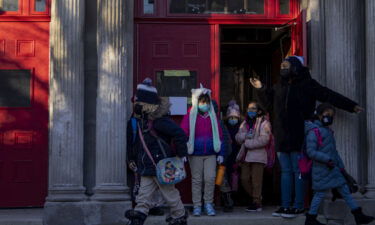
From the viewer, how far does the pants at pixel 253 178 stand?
1006cm

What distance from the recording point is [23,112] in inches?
390

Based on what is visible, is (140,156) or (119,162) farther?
(119,162)

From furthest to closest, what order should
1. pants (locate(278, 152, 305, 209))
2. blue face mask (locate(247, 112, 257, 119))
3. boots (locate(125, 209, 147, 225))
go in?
1. blue face mask (locate(247, 112, 257, 119))
2. pants (locate(278, 152, 305, 209))
3. boots (locate(125, 209, 147, 225))

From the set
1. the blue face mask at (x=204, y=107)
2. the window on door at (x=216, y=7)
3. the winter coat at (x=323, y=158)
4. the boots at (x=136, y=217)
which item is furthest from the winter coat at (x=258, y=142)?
the boots at (x=136, y=217)

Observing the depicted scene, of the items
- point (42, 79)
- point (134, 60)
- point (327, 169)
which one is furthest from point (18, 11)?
point (327, 169)

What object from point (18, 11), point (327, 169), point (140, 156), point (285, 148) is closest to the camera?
point (140, 156)

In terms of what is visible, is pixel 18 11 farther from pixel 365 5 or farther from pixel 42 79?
pixel 365 5

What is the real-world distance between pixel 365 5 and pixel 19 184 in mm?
6071

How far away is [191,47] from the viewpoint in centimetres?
1027

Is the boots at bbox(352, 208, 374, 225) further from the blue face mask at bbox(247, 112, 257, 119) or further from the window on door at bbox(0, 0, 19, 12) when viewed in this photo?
the window on door at bbox(0, 0, 19, 12)

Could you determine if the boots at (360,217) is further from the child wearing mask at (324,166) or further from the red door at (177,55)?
the red door at (177,55)

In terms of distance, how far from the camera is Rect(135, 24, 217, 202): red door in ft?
33.3

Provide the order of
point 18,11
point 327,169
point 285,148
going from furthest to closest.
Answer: point 18,11 < point 285,148 < point 327,169

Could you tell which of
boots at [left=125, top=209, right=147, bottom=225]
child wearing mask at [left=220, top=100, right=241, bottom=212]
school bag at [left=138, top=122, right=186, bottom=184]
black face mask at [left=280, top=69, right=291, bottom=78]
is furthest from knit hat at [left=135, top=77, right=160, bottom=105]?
black face mask at [left=280, top=69, right=291, bottom=78]
